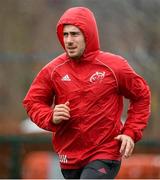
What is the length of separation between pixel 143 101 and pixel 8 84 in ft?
50.2

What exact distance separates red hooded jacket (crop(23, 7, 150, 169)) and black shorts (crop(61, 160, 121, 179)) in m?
0.05

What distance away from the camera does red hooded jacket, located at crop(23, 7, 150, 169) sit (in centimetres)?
1017

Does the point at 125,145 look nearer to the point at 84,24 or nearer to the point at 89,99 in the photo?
the point at 89,99

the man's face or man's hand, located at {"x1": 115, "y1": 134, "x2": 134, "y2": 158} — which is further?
the man's face

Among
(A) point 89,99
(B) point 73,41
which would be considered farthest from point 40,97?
(B) point 73,41

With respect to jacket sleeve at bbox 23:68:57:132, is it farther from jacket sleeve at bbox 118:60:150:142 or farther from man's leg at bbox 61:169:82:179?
jacket sleeve at bbox 118:60:150:142

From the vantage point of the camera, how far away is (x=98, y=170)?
33.1ft

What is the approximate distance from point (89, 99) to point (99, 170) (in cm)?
62

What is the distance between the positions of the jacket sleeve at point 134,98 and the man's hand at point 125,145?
99 mm

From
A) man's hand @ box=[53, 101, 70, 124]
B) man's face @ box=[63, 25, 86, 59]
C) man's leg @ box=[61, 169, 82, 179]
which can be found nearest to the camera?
man's hand @ box=[53, 101, 70, 124]

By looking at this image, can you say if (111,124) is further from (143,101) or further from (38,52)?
(38,52)

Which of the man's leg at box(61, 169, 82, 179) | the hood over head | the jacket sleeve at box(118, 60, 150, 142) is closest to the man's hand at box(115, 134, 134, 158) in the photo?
the jacket sleeve at box(118, 60, 150, 142)

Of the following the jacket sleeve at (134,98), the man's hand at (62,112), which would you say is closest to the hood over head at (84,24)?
the jacket sleeve at (134,98)

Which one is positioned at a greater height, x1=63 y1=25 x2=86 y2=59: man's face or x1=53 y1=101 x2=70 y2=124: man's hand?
x1=63 y1=25 x2=86 y2=59: man's face
